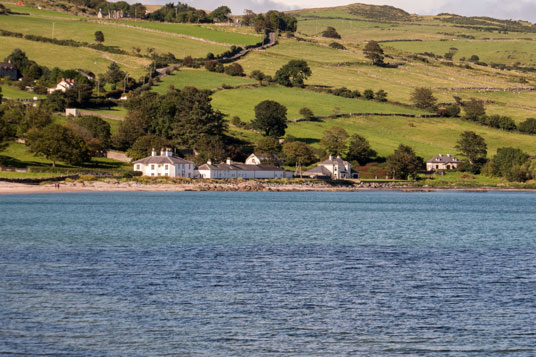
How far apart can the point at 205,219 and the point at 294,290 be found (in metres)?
41.5

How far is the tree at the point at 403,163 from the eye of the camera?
148800 millimetres

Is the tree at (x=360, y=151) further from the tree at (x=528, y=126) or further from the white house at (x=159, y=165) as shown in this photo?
the tree at (x=528, y=126)

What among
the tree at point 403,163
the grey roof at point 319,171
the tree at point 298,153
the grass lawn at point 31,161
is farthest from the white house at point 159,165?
the tree at point 403,163

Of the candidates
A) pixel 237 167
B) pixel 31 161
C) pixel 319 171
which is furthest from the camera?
pixel 319 171

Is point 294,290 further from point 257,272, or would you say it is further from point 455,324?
point 455,324

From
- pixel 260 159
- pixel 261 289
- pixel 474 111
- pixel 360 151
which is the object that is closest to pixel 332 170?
pixel 360 151

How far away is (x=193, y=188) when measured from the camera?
437ft

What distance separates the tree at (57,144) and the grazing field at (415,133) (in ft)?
188

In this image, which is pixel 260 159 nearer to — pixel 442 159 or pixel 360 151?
pixel 360 151

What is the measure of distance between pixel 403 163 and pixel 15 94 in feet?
297

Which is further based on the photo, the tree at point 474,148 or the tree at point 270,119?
the tree at point 270,119

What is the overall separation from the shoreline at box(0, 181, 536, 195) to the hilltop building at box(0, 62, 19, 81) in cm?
7998

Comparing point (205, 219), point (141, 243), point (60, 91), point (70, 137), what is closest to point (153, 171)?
point (70, 137)

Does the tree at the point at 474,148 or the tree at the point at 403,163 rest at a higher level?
the tree at the point at 474,148
